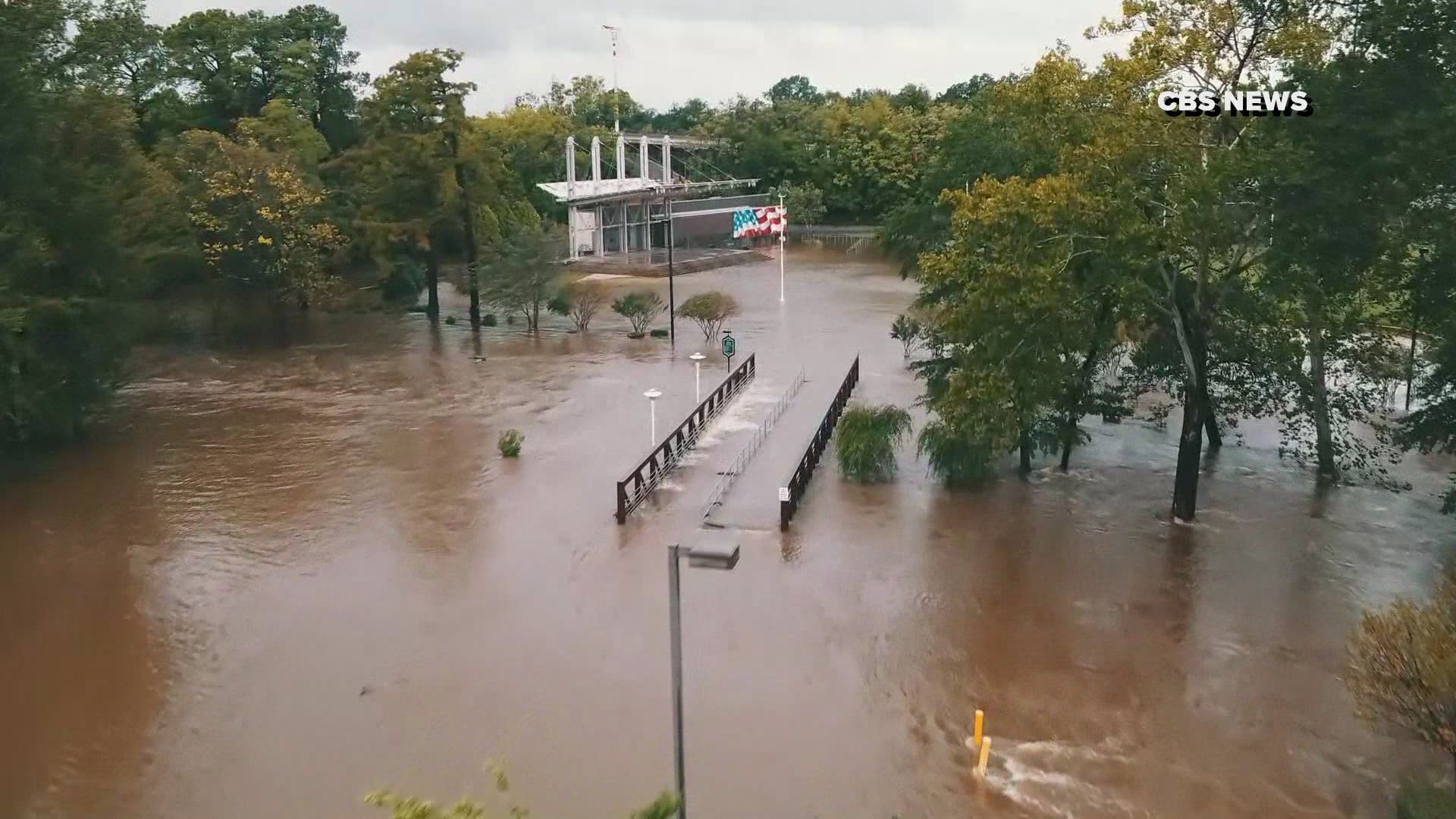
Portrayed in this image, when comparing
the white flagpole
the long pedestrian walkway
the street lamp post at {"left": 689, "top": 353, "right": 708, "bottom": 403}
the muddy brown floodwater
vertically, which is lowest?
the muddy brown floodwater

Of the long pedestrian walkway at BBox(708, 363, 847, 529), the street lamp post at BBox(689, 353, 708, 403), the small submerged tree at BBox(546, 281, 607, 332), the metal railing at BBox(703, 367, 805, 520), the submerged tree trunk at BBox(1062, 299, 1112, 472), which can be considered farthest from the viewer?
the small submerged tree at BBox(546, 281, 607, 332)

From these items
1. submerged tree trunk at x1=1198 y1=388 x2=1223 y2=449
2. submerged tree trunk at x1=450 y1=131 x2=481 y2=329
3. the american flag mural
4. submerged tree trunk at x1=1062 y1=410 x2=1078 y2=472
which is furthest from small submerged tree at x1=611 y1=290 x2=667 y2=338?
the american flag mural

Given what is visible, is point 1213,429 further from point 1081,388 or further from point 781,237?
point 781,237

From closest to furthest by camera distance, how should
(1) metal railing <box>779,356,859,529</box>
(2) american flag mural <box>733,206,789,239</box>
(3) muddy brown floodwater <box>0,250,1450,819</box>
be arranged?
(3) muddy brown floodwater <box>0,250,1450,819</box>, (1) metal railing <box>779,356,859,529</box>, (2) american flag mural <box>733,206,789,239</box>

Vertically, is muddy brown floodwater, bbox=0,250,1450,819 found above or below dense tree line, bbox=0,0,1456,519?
below

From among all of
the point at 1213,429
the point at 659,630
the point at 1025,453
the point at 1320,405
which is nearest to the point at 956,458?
the point at 1025,453

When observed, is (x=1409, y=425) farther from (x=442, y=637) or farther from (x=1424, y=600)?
(x=442, y=637)

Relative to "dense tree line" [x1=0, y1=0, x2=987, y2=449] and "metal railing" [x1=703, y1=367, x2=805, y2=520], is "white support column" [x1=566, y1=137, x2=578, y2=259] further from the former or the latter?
"metal railing" [x1=703, y1=367, x2=805, y2=520]
